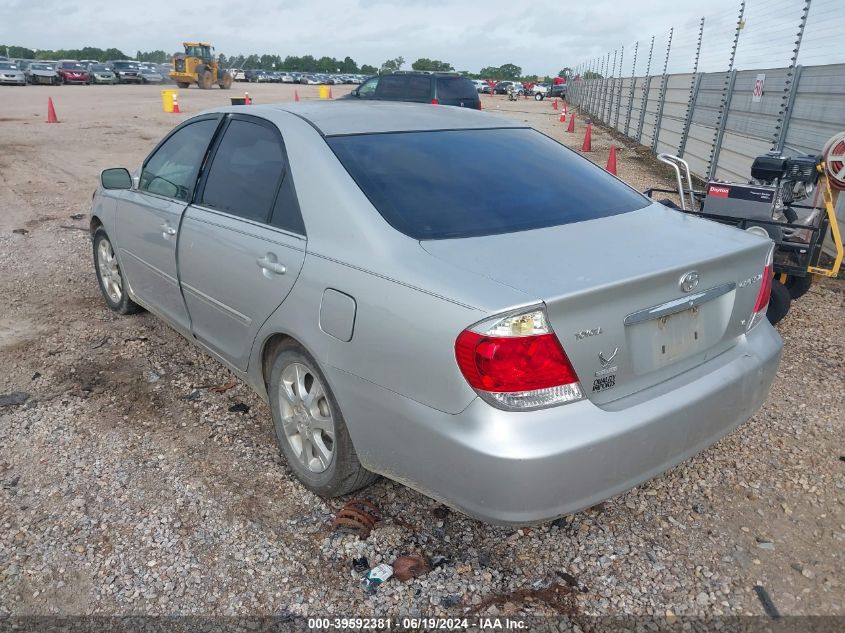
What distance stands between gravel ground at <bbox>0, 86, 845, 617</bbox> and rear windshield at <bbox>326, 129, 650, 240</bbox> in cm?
125

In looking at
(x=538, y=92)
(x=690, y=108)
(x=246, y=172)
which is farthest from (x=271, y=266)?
(x=538, y=92)

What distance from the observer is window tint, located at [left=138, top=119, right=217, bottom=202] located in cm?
366

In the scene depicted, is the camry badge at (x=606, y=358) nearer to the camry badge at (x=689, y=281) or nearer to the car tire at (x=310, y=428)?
the camry badge at (x=689, y=281)

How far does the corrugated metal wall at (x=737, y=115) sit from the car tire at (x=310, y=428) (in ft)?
20.4

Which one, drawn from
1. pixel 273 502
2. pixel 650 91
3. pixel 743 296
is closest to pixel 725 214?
pixel 743 296

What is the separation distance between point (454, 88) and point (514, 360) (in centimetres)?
1435

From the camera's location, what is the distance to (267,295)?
2.83 metres

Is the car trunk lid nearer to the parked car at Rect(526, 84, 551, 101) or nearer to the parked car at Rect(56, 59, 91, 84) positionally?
the parked car at Rect(56, 59, 91, 84)

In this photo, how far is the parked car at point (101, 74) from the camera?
4572 cm

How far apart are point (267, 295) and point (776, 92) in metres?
8.48

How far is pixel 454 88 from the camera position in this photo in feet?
50.2

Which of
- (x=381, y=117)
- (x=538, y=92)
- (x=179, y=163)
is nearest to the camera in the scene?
(x=381, y=117)

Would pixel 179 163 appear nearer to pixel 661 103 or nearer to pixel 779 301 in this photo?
pixel 779 301

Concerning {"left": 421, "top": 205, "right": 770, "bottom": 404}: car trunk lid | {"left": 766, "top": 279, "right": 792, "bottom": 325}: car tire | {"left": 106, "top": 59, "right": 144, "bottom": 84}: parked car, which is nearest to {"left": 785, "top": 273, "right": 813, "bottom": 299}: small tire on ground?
{"left": 766, "top": 279, "right": 792, "bottom": 325}: car tire
